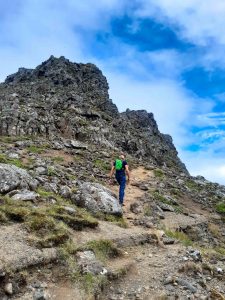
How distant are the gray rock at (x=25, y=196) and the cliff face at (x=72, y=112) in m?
32.1

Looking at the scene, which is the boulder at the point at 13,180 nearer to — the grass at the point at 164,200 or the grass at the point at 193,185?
the grass at the point at 164,200

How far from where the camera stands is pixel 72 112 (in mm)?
61250

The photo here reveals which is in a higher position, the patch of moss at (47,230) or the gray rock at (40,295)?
the patch of moss at (47,230)

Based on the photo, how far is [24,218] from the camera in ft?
44.4

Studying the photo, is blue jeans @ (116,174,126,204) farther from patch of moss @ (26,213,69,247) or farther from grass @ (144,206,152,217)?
patch of moss @ (26,213,69,247)

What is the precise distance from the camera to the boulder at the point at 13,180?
56.3ft

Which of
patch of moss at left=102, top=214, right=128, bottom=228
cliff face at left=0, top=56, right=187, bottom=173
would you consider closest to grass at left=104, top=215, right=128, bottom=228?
patch of moss at left=102, top=214, right=128, bottom=228

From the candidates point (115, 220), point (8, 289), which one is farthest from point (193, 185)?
point (8, 289)

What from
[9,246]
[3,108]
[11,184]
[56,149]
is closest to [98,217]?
[11,184]

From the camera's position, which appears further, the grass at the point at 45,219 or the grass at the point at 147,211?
the grass at the point at 147,211

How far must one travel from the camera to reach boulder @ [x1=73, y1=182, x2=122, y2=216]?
18.2m

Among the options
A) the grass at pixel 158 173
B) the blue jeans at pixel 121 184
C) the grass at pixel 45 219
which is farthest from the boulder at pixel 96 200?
the grass at pixel 158 173

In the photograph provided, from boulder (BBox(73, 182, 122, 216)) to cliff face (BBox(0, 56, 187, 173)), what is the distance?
100 ft

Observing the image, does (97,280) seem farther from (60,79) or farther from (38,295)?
(60,79)
